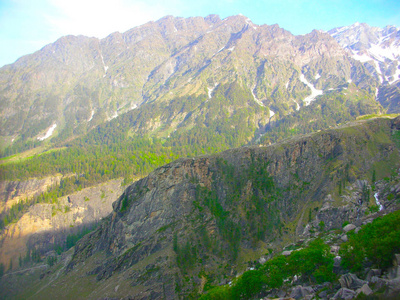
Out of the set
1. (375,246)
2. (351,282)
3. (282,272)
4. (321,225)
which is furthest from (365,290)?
(321,225)

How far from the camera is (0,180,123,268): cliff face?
517 feet

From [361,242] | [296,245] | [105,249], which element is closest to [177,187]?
[105,249]

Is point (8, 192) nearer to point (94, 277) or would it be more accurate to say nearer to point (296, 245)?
point (94, 277)

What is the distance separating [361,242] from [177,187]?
72664mm

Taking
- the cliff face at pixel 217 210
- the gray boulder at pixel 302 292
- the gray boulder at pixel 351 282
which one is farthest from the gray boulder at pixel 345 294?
the cliff face at pixel 217 210

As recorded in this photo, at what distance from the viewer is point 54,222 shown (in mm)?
172750

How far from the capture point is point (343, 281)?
40.9 m

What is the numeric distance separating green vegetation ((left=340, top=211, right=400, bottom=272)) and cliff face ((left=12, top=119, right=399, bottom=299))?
40.2 metres

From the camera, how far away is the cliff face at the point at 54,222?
15750 centimetres

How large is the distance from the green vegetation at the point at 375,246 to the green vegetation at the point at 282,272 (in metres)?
4.22

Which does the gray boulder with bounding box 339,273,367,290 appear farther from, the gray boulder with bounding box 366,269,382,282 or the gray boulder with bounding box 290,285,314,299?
the gray boulder with bounding box 290,285,314,299

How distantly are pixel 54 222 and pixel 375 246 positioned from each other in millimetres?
180016

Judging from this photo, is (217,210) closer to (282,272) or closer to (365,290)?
(282,272)

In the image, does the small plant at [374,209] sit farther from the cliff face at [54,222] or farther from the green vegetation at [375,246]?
the cliff face at [54,222]
